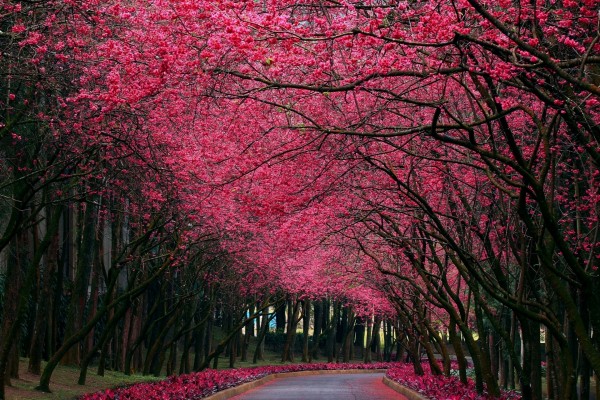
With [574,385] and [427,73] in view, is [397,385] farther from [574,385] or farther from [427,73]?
[427,73]

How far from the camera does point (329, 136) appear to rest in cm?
1587

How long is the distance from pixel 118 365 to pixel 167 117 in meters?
18.3

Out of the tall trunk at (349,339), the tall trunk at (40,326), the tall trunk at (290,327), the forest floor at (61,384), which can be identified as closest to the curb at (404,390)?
the forest floor at (61,384)

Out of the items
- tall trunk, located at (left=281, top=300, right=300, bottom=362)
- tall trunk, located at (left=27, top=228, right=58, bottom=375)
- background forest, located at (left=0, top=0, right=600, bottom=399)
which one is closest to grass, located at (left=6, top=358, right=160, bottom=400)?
tall trunk, located at (left=27, top=228, right=58, bottom=375)

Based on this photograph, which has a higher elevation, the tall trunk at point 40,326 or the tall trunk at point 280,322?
the tall trunk at point 280,322

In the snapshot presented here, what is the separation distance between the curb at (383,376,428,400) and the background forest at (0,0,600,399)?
6.55 feet

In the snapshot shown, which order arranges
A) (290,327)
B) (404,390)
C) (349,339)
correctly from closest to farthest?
1. (404,390)
2. (290,327)
3. (349,339)

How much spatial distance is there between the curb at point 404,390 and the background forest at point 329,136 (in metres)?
2.00

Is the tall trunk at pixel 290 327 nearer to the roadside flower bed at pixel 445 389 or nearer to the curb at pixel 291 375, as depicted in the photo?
the curb at pixel 291 375

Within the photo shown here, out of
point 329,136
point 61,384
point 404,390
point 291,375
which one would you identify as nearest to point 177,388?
point 61,384

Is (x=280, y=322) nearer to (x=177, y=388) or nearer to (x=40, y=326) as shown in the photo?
(x=40, y=326)

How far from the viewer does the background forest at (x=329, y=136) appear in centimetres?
1037

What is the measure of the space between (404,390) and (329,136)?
1447cm

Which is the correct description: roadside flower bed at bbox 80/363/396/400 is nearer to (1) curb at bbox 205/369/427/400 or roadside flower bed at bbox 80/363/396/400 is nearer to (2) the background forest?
(1) curb at bbox 205/369/427/400
